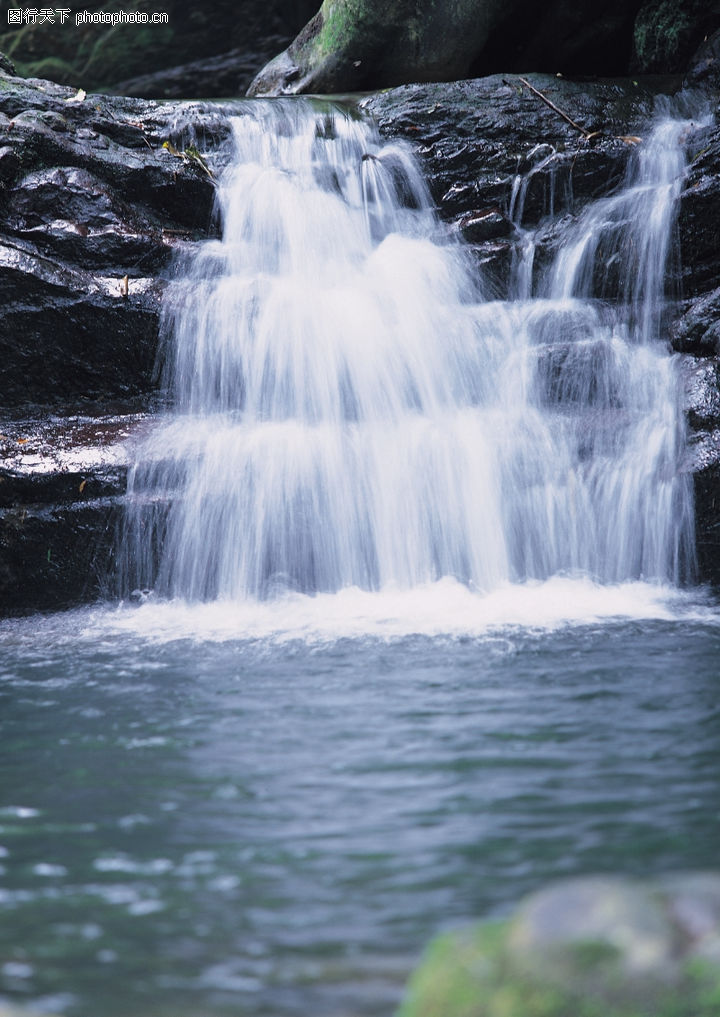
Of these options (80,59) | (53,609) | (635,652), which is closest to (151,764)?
(635,652)

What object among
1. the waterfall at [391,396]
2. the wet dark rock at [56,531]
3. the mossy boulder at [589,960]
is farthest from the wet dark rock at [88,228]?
the mossy boulder at [589,960]

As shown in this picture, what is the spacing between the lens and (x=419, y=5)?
10.3 m

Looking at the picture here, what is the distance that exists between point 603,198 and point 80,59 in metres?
9.42

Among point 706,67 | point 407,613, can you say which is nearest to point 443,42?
point 706,67

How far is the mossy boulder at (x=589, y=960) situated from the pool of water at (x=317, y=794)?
251mm

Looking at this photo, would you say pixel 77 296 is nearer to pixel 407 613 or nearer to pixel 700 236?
pixel 407 613

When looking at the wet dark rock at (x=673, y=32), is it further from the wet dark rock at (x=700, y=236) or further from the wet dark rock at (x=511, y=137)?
the wet dark rock at (x=700, y=236)

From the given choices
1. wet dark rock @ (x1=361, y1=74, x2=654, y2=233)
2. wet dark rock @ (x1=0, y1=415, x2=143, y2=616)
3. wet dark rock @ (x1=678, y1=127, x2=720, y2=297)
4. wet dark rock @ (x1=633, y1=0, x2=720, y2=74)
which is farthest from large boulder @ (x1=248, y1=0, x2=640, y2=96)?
wet dark rock @ (x1=0, y1=415, x2=143, y2=616)

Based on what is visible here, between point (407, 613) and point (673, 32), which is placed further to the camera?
point (673, 32)

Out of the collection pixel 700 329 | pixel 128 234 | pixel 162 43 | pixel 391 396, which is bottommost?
pixel 391 396

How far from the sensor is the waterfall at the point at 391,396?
233 inches

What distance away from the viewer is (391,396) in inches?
273

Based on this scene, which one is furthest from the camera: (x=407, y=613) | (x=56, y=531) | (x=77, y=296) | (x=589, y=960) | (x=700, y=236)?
(x=700, y=236)

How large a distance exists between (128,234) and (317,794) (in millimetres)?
5811
